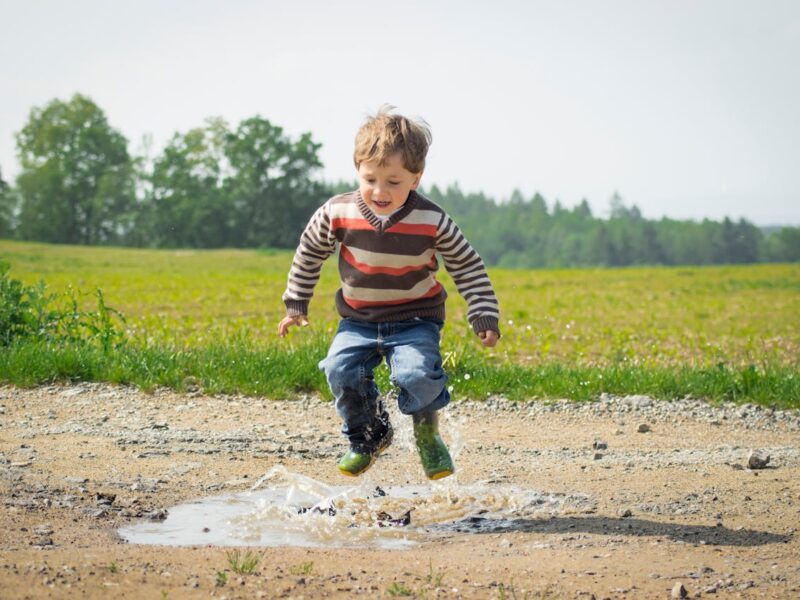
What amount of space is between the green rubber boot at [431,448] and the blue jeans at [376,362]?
6 cm

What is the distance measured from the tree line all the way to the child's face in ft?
140

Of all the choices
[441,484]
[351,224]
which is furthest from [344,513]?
[351,224]

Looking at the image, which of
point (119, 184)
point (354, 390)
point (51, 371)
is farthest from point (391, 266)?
point (119, 184)

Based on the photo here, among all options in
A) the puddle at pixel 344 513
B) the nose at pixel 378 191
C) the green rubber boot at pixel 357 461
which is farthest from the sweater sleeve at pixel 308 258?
the puddle at pixel 344 513

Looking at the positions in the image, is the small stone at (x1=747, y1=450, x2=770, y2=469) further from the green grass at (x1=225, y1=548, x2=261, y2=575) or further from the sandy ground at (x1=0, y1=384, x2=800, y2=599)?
the green grass at (x1=225, y1=548, x2=261, y2=575)

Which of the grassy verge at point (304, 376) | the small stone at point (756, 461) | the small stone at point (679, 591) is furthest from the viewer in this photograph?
the grassy verge at point (304, 376)

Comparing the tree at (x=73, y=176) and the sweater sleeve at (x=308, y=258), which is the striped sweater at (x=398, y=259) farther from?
the tree at (x=73, y=176)

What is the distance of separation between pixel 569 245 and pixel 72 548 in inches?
2142

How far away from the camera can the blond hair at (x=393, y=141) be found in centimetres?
482

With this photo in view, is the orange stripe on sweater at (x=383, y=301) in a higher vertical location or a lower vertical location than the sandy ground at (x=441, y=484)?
higher

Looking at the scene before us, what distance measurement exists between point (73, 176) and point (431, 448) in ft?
153

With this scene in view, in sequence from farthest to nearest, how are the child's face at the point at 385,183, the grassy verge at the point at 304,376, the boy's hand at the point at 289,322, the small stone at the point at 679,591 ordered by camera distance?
→ the grassy verge at the point at 304,376, the boy's hand at the point at 289,322, the child's face at the point at 385,183, the small stone at the point at 679,591

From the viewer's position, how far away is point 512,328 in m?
15.0

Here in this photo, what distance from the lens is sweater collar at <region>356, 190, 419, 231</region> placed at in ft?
16.3
